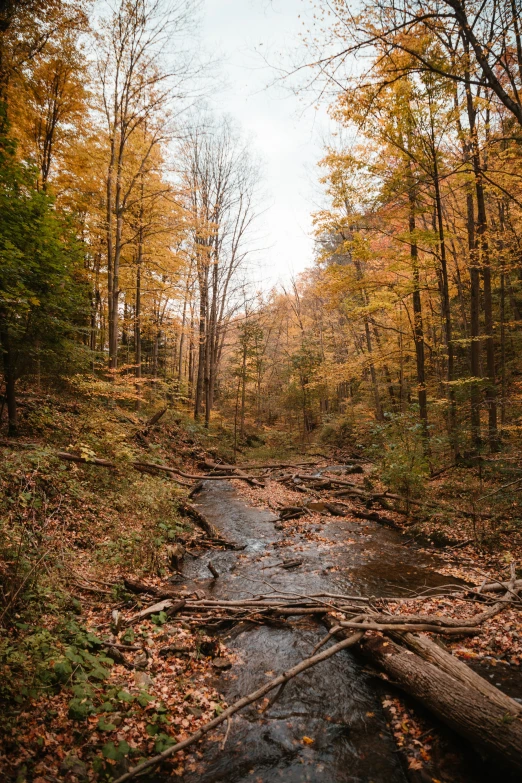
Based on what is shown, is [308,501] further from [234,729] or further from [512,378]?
[512,378]

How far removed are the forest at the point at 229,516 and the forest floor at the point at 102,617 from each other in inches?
1.2

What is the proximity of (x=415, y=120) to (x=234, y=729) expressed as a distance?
562 inches

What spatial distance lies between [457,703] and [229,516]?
24.8 feet

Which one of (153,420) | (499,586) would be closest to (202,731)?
(499,586)

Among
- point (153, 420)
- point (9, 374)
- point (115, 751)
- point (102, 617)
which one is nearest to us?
point (115, 751)

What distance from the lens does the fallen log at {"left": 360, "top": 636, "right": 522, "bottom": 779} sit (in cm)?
270

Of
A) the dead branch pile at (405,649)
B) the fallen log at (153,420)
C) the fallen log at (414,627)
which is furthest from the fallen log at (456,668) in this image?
the fallen log at (153,420)

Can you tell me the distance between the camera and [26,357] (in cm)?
744

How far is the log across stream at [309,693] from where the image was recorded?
2.96 metres

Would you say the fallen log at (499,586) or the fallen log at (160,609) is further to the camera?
the fallen log at (499,586)

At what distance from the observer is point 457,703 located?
10.1 feet

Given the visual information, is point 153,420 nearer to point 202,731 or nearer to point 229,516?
point 229,516

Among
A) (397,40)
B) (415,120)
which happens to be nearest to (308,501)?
(397,40)

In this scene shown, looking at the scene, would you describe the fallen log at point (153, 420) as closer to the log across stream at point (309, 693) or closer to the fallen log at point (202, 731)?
the log across stream at point (309, 693)
